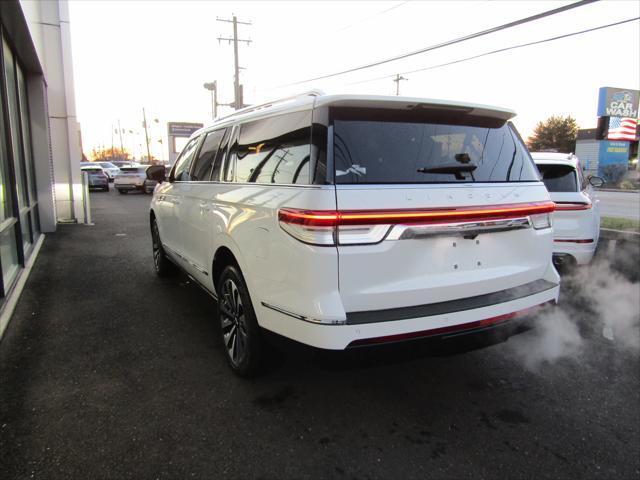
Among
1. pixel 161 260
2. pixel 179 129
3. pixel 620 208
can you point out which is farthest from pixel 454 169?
pixel 179 129

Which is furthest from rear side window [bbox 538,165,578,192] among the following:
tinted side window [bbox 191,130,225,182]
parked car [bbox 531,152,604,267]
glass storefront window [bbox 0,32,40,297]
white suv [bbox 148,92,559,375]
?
glass storefront window [bbox 0,32,40,297]

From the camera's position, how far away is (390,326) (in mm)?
2480

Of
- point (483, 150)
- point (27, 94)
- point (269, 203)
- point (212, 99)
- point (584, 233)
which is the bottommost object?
point (584, 233)

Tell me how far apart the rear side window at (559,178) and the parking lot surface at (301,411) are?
1.98m

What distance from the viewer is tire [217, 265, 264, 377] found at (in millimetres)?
3076

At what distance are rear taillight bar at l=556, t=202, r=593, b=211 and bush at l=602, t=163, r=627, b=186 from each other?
3984 centimetres

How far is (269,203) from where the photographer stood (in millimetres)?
2811

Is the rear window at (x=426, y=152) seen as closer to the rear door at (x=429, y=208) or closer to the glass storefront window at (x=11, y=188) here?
the rear door at (x=429, y=208)

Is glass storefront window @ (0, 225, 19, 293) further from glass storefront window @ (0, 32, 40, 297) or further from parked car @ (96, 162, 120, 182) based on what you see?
parked car @ (96, 162, 120, 182)

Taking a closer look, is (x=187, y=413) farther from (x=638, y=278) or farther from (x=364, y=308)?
(x=638, y=278)

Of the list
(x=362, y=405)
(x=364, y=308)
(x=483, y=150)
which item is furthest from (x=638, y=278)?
(x=364, y=308)

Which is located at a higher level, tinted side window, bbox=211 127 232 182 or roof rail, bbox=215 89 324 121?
roof rail, bbox=215 89 324 121

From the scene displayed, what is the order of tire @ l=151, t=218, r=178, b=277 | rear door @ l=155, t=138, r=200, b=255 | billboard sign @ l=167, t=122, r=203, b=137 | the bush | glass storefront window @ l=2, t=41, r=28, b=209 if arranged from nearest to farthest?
1. rear door @ l=155, t=138, r=200, b=255
2. tire @ l=151, t=218, r=178, b=277
3. glass storefront window @ l=2, t=41, r=28, b=209
4. the bush
5. billboard sign @ l=167, t=122, r=203, b=137

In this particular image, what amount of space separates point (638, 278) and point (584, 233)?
1868 millimetres
